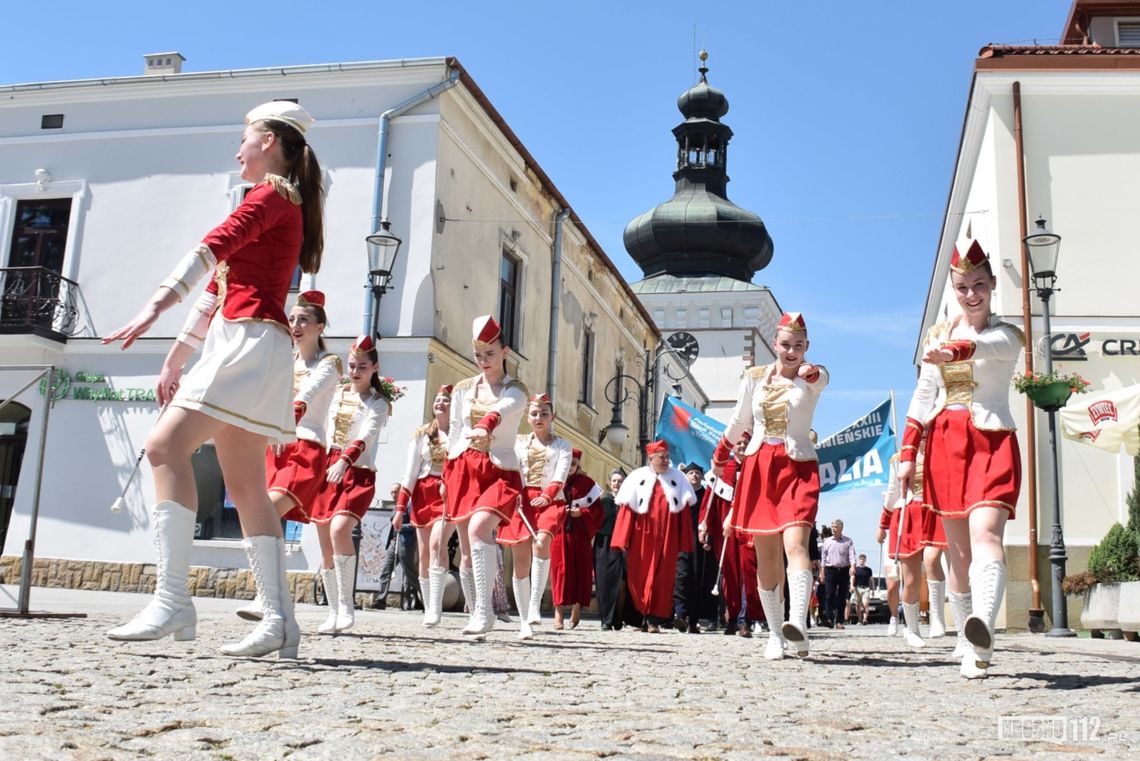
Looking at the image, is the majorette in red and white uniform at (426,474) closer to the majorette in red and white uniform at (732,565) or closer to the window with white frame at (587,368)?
the majorette in red and white uniform at (732,565)

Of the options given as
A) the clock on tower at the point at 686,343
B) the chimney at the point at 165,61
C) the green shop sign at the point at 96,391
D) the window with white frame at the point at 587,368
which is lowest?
the green shop sign at the point at 96,391

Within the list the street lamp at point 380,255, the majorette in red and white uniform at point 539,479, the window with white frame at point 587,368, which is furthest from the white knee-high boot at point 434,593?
the window with white frame at point 587,368

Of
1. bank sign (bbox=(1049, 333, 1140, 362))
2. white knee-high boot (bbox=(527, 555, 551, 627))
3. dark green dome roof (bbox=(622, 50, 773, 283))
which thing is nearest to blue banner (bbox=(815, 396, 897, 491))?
bank sign (bbox=(1049, 333, 1140, 362))

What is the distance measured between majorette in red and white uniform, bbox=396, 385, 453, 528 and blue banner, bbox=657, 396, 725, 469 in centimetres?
936

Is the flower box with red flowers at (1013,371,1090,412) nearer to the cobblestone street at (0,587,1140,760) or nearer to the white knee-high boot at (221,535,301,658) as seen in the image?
the cobblestone street at (0,587,1140,760)

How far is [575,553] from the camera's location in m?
14.7

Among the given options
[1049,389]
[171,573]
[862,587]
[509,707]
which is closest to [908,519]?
[1049,389]

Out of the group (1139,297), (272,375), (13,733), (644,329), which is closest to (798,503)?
(272,375)

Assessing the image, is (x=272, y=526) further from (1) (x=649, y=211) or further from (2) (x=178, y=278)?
(1) (x=649, y=211)

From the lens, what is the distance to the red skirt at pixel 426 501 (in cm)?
1002

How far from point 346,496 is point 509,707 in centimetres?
473

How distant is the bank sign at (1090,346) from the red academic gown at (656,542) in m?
8.56

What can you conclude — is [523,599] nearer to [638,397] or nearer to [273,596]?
[273,596]

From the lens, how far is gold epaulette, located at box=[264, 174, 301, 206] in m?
5.13
